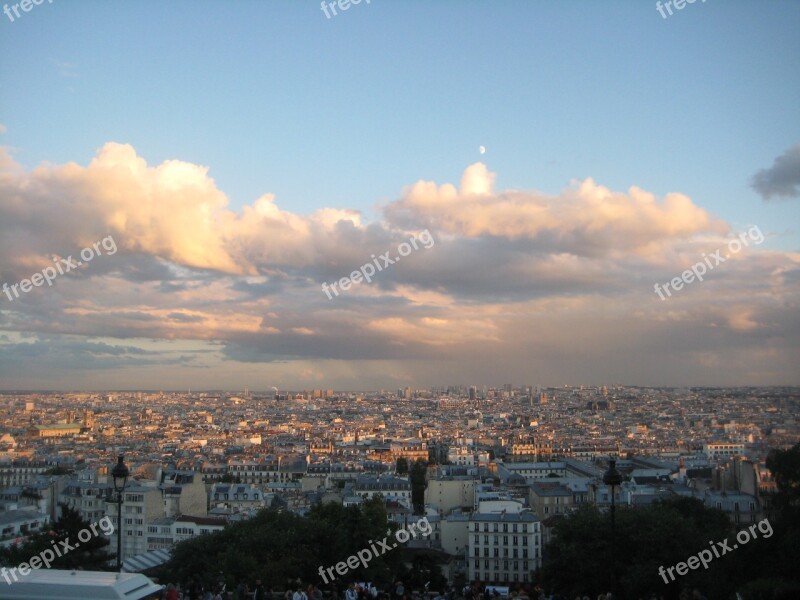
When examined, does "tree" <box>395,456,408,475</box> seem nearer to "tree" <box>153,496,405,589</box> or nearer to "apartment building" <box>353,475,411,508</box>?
"apartment building" <box>353,475,411,508</box>

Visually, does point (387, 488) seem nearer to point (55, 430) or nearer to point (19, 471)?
point (19, 471)

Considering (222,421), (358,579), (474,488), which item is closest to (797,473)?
(358,579)

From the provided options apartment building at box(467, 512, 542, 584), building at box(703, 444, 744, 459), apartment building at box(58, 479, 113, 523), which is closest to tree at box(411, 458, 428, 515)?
apartment building at box(467, 512, 542, 584)

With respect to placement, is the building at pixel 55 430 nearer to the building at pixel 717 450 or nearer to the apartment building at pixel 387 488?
the apartment building at pixel 387 488

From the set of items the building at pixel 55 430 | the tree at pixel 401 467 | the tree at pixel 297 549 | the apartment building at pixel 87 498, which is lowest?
the tree at pixel 401 467

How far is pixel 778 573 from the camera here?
57.2 ft

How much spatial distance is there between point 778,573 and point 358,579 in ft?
33.2

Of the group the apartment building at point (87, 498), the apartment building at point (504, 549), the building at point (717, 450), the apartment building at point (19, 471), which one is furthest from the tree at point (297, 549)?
the building at point (717, 450)

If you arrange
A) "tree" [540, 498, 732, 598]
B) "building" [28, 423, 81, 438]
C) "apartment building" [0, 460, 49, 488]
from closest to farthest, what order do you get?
"tree" [540, 498, 732, 598], "apartment building" [0, 460, 49, 488], "building" [28, 423, 81, 438]

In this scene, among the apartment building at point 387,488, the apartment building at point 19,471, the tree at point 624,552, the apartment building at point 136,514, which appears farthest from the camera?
the apartment building at point 19,471

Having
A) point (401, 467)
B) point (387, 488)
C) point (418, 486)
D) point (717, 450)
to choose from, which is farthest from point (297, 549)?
point (717, 450)

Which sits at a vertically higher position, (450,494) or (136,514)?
(136,514)

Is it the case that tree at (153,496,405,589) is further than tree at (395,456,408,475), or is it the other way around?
tree at (395,456,408,475)

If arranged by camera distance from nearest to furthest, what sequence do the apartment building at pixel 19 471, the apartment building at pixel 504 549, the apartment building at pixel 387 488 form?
the apartment building at pixel 504 549 < the apartment building at pixel 387 488 < the apartment building at pixel 19 471
